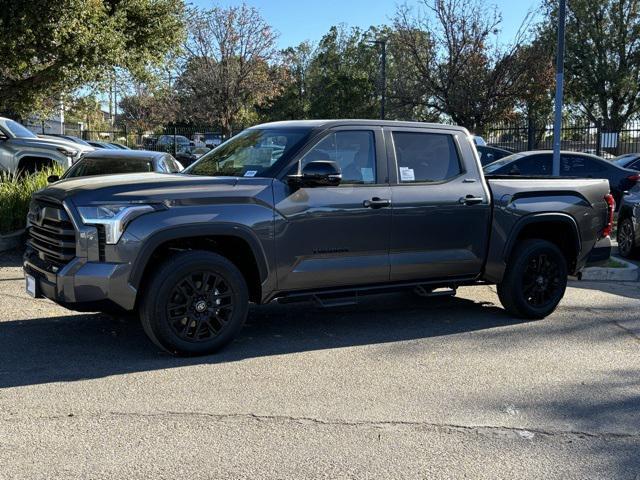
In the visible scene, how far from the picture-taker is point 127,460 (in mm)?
3701

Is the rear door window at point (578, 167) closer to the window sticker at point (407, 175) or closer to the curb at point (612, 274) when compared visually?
the curb at point (612, 274)

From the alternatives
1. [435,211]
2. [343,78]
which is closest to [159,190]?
[435,211]

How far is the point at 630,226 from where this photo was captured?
1091cm

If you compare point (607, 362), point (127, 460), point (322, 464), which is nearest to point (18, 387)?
point (127, 460)

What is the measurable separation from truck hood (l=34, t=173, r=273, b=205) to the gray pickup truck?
12mm

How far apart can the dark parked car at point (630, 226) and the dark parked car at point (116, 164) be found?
715 cm

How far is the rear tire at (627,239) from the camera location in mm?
10773

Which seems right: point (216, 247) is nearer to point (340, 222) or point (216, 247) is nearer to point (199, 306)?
point (199, 306)

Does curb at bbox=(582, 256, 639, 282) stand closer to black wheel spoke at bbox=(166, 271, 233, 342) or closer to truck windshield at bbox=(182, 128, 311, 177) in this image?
truck windshield at bbox=(182, 128, 311, 177)

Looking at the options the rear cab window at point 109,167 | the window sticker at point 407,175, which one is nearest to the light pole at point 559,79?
the window sticker at point 407,175

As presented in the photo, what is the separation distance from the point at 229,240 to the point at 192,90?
2849cm

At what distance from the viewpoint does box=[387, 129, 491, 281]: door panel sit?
6242 mm

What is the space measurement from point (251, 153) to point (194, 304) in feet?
5.09

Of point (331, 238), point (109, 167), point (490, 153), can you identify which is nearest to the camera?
point (331, 238)
